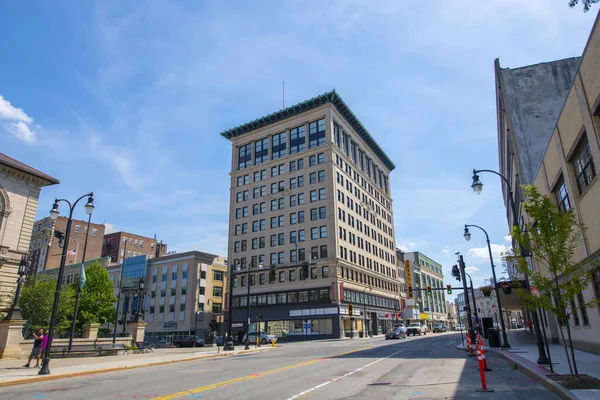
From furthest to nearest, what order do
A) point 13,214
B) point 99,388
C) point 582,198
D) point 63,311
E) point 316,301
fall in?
point 316,301 < point 63,311 < point 13,214 < point 582,198 < point 99,388

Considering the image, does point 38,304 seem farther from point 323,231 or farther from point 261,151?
point 261,151

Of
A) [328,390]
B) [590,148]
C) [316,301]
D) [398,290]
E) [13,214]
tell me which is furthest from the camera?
[398,290]

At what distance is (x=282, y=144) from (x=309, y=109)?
8436 mm

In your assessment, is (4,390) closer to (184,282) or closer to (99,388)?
(99,388)

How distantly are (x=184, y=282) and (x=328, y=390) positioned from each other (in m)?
68.7

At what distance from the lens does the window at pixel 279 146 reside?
75500mm

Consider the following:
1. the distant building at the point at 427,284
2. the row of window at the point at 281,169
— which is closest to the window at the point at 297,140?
the row of window at the point at 281,169

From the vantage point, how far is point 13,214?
1313 inches

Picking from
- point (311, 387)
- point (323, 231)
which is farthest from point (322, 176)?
point (311, 387)

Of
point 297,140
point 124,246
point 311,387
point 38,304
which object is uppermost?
point 297,140

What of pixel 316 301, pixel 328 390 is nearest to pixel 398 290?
pixel 316 301

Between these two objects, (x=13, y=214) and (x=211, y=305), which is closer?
(x=13, y=214)

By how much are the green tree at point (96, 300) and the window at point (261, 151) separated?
33.8 meters

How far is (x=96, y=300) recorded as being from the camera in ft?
198
